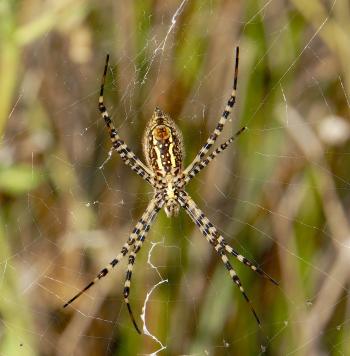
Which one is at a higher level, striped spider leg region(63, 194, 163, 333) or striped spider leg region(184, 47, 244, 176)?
striped spider leg region(184, 47, 244, 176)

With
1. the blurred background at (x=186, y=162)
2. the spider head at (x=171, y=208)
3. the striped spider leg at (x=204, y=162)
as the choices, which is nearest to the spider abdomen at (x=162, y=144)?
the striped spider leg at (x=204, y=162)

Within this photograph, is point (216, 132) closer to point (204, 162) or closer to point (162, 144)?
point (204, 162)

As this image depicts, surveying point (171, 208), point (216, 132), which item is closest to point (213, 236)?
point (171, 208)

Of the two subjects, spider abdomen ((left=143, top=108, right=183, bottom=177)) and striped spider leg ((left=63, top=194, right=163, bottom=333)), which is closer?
spider abdomen ((left=143, top=108, right=183, bottom=177))

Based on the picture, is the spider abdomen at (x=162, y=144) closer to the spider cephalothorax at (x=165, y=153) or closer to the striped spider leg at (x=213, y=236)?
the spider cephalothorax at (x=165, y=153)

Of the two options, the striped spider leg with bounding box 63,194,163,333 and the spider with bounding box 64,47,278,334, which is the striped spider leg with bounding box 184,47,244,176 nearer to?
the spider with bounding box 64,47,278,334

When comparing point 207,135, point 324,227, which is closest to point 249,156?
point 207,135

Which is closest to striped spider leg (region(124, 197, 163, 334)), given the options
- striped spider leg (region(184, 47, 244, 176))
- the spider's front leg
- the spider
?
the spider

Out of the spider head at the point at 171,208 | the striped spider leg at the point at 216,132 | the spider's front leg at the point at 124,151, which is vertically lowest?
the spider head at the point at 171,208
